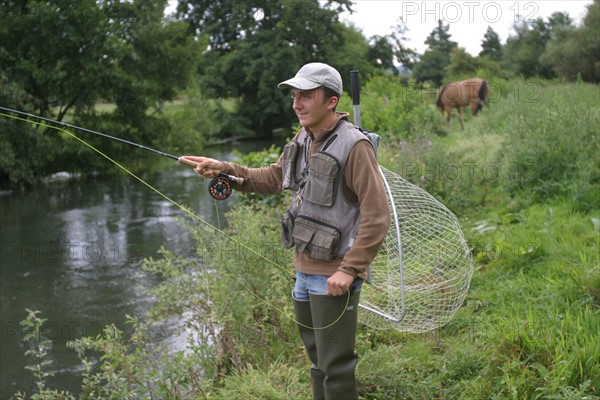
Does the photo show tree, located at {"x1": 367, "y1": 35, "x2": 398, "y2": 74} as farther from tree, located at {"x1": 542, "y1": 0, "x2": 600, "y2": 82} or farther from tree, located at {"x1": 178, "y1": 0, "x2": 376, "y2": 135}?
tree, located at {"x1": 542, "y1": 0, "x2": 600, "y2": 82}

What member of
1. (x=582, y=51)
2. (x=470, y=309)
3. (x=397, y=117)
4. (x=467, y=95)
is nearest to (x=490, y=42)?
(x=582, y=51)

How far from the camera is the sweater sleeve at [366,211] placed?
292 cm

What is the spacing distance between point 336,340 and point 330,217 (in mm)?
593

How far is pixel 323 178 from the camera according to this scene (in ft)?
9.91

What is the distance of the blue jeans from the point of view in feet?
10.3

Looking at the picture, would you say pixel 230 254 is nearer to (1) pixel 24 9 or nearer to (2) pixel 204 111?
(1) pixel 24 9

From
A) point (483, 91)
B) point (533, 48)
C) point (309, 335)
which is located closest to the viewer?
point (309, 335)

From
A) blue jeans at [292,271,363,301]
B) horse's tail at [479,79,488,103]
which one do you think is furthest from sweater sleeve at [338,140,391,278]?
horse's tail at [479,79,488,103]

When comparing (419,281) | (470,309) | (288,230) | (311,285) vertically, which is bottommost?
(470,309)

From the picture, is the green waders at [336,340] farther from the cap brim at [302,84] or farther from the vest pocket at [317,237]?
the cap brim at [302,84]

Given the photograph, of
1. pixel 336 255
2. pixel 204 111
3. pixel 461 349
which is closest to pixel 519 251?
pixel 461 349

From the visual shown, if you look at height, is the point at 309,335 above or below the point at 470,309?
above

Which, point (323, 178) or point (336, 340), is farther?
point (336, 340)

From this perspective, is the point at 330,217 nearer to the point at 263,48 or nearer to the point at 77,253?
the point at 77,253
